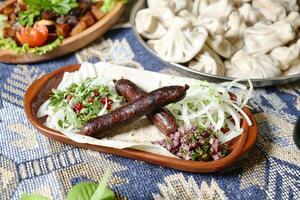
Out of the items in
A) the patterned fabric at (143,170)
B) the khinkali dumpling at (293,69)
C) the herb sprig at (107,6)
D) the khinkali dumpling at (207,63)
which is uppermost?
the herb sprig at (107,6)

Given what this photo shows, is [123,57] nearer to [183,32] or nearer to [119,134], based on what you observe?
[183,32]

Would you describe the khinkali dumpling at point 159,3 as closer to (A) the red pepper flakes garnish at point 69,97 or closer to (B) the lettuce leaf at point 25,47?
(B) the lettuce leaf at point 25,47

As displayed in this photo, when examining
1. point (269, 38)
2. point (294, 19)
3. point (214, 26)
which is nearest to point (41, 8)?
point (214, 26)

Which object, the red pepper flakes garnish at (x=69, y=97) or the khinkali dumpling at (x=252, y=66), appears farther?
the khinkali dumpling at (x=252, y=66)

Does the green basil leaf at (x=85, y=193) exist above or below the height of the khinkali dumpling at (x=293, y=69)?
above

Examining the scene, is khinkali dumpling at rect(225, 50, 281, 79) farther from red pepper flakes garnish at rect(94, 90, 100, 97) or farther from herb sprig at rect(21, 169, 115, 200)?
herb sprig at rect(21, 169, 115, 200)

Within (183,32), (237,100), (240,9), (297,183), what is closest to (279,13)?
(240,9)

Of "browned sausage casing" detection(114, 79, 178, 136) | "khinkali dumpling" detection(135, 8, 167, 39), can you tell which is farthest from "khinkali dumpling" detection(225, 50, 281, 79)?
"browned sausage casing" detection(114, 79, 178, 136)

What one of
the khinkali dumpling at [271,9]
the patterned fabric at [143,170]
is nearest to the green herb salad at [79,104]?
the patterned fabric at [143,170]
